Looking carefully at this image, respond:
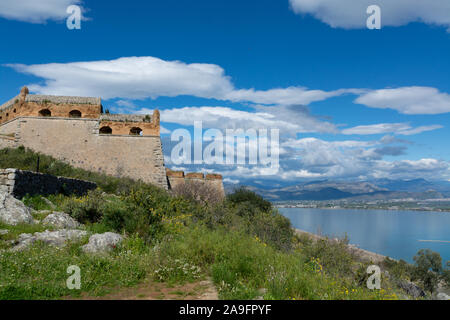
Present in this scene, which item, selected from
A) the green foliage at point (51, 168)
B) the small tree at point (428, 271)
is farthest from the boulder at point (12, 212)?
the small tree at point (428, 271)

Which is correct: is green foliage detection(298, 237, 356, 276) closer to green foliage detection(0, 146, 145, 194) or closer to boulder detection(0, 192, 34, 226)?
boulder detection(0, 192, 34, 226)

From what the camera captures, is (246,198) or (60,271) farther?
(246,198)

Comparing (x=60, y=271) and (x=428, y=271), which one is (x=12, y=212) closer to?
(x=60, y=271)

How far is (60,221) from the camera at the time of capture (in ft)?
28.7

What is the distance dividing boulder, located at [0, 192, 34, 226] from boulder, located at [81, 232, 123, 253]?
2.51 metres

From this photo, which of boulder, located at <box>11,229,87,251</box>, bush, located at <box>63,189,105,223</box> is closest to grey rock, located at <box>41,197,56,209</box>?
bush, located at <box>63,189,105,223</box>

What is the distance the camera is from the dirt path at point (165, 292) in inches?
189

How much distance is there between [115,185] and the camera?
72.6ft

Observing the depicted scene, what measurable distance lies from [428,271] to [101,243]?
37953 millimetres

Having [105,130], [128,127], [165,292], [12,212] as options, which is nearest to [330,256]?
[165,292]

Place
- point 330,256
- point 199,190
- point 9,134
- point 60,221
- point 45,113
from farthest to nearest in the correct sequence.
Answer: point 199,190
point 45,113
point 9,134
point 330,256
point 60,221
